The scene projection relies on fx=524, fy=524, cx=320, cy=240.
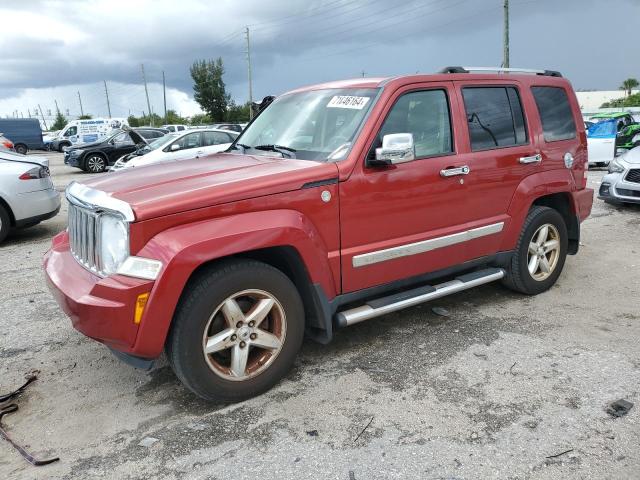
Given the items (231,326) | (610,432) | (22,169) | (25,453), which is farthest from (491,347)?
(22,169)

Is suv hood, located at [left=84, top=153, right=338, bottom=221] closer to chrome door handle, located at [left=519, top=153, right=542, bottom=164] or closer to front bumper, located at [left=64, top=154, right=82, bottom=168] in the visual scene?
chrome door handle, located at [left=519, top=153, right=542, bottom=164]

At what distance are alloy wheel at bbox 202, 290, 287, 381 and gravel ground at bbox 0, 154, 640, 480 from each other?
239 millimetres

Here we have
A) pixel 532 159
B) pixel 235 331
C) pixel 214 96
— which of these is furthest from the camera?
pixel 214 96

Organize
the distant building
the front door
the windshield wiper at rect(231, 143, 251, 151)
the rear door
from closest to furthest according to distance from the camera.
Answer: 1. the front door
2. the rear door
3. the windshield wiper at rect(231, 143, 251, 151)
4. the distant building

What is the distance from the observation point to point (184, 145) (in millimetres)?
13219

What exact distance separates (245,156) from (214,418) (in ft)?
6.32

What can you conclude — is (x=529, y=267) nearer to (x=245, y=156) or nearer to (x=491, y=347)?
(x=491, y=347)

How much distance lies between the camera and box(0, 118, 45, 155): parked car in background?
3450cm

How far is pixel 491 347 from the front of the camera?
12.6 feet

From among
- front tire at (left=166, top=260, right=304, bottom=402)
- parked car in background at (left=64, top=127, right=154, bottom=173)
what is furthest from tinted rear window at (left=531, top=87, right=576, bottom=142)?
parked car in background at (left=64, top=127, right=154, bottom=173)

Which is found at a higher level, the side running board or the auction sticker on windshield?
the auction sticker on windshield

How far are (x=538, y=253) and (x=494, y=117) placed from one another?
1.35 meters

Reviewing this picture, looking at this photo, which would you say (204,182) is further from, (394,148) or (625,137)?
(625,137)

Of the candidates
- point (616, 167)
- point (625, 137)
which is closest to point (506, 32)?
point (625, 137)
